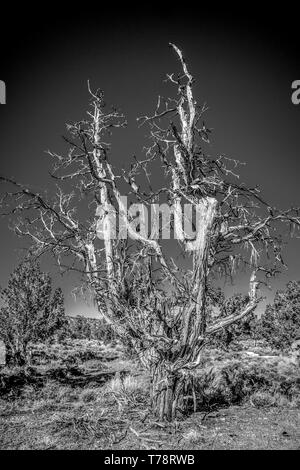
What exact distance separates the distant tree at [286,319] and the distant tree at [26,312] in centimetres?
1764

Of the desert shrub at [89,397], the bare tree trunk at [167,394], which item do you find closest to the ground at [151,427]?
the bare tree trunk at [167,394]

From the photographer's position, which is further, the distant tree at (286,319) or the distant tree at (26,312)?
the distant tree at (286,319)

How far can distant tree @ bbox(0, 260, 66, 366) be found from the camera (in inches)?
635

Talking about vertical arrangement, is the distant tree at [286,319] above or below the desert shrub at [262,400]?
below

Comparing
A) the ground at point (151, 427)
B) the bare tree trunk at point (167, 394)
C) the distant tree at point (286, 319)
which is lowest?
the distant tree at point (286, 319)

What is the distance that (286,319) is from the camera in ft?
86.4

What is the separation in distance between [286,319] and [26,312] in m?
19.8

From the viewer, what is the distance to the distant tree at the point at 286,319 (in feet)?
84.7

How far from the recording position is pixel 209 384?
326 inches

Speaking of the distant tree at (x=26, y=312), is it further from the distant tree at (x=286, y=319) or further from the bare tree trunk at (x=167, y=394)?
the distant tree at (x=286, y=319)

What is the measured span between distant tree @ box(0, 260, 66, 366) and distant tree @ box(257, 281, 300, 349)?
57.9 feet

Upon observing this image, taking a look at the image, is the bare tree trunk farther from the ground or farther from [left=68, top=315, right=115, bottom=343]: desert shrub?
[left=68, top=315, right=115, bottom=343]: desert shrub

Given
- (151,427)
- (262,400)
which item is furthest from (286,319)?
(151,427)
